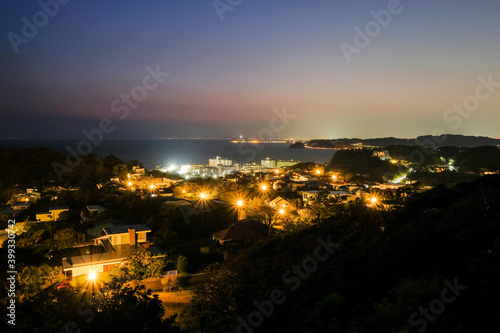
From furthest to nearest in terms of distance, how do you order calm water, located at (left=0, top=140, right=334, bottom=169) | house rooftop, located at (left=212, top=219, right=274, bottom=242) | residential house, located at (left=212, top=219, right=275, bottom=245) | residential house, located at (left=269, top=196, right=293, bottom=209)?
calm water, located at (left=0, top=140, right=334, bottom=169) → residential house, located at (left=269, top=196, right=293, bottom=209) → house rooftop, located at (left=212, top=219, right=274, bottom=242) → residential house, located at (left=212, top=219, right=275, bottom=245)

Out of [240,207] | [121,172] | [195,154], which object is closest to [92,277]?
[240,207]

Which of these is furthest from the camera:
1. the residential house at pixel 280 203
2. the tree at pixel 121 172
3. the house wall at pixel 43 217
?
the tree at pixel 121 172

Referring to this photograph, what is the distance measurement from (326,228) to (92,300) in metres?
6.79

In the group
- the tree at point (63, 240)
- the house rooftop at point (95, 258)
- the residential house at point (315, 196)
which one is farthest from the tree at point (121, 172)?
the house rooftop at point (95, 258)


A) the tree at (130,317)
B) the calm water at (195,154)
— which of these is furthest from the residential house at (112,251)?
the calm water at (195,154)

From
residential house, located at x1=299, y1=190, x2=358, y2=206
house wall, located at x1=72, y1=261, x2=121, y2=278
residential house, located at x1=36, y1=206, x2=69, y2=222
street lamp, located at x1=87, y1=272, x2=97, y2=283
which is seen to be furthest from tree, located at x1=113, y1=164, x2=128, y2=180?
street lamp, located at x1=87, y1=272, x2=97, y2=283

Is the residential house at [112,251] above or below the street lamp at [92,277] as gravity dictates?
above

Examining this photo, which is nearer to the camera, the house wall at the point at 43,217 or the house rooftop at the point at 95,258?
the house rooftop at the point at 95,258

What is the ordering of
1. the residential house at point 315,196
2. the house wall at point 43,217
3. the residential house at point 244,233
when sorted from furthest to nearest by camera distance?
the residential house at point 315,196
the house wall at point 43,217
the residential house at point 244,233

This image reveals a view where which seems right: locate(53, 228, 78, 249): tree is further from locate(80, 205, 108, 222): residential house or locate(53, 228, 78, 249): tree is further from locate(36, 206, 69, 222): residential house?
locate(36, 206, 69, 222): residential house

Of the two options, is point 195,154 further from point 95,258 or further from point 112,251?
point 95,258

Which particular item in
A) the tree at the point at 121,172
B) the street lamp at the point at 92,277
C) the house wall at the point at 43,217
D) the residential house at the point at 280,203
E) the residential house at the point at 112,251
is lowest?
the house wall at the point at 43,217

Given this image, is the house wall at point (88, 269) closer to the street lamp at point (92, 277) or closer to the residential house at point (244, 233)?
the street lamp at point (92, 277)

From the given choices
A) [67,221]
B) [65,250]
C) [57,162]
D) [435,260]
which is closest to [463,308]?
[435,260]
